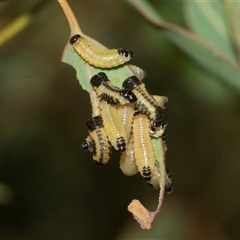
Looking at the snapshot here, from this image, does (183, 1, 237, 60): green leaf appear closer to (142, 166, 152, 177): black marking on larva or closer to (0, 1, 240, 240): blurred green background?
(142, 166, 152, 177): black marking on larva

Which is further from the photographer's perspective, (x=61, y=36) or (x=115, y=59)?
(x=61, y=36)

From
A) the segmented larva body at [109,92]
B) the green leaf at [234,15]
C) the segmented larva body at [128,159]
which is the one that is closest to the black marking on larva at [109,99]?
the segmented larva body at [109,92]

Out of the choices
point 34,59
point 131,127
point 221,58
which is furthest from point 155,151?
point 34,59

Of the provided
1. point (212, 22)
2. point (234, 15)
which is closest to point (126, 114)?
point (234, 15)

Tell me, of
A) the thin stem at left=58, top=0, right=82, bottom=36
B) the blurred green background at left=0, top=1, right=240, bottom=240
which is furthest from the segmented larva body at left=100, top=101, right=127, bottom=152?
the blurred green background at left=0, top=1, right=240, bottom=240

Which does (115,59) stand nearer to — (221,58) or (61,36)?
(221,58)

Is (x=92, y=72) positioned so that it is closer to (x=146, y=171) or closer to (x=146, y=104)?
(x=146, y=104)
